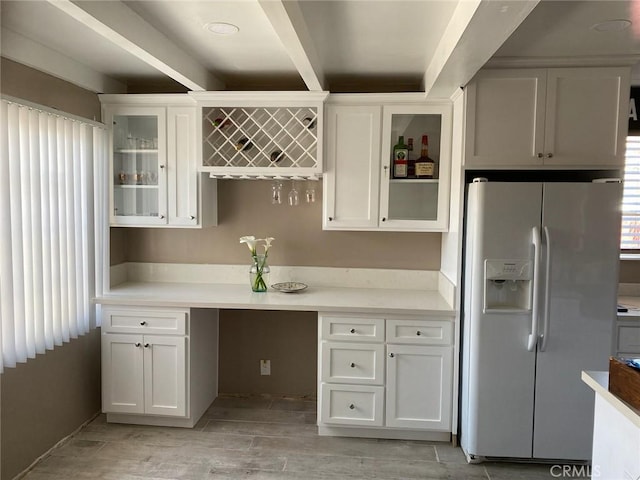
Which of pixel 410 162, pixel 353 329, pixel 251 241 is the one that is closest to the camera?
pixel 353 329

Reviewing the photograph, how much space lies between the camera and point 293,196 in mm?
3205

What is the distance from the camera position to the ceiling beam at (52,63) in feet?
7.52

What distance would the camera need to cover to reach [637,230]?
326 cm

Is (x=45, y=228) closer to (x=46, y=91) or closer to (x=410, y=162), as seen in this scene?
(x=46, y=91)

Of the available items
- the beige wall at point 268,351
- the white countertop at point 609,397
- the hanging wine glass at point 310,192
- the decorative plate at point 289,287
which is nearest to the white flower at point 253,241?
the decorative plate at point 289,287

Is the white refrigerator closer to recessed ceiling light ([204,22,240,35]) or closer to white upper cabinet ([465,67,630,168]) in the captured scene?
white upper cabinet ([465,67,630,168])

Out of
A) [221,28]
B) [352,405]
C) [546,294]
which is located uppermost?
[221,28]

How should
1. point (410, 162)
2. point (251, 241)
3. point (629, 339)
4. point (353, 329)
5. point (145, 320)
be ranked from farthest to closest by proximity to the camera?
point (251, 241), point (410, 162), point (145, 320), point (353, 329), point (629, 339)

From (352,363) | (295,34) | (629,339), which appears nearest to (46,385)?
(352,363)

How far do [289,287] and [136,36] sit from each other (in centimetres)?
183

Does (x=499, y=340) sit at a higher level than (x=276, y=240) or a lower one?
lower

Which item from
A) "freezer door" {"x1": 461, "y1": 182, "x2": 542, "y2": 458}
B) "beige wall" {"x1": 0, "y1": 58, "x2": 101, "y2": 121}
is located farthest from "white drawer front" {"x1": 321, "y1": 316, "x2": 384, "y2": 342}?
"beige wall" {"x1": 0, "y1": 58, "x2": 101, "y2": 121}

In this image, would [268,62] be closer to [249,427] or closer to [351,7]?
[351,7]

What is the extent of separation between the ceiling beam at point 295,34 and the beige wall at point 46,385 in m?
1.48
